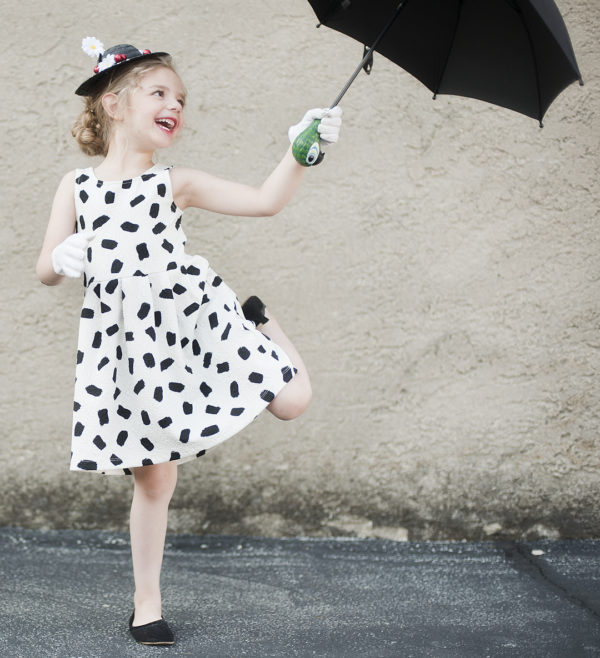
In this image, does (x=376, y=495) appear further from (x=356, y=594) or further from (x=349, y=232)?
(x=349, y=232)

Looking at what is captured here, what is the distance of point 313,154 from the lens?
2018 mm

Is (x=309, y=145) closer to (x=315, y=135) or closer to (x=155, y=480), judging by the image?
(x=315, y=135)

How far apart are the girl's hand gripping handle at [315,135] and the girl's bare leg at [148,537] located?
3.10ft

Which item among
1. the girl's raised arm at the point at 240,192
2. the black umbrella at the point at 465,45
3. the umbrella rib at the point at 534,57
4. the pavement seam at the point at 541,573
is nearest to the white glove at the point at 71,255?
the girl's raised arm at the point at 240,192

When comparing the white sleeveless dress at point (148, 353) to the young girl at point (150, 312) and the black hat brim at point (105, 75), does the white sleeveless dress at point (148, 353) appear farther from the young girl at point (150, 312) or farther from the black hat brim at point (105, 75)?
the black hat brim at point (105, 75)

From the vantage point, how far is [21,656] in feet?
7.13

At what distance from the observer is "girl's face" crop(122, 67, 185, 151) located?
2.21 meters

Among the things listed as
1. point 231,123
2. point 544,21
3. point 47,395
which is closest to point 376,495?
point 47,395

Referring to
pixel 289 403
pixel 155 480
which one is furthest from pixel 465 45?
pixel 155 480

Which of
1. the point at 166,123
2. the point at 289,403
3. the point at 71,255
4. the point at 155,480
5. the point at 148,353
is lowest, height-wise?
the point at 155,480

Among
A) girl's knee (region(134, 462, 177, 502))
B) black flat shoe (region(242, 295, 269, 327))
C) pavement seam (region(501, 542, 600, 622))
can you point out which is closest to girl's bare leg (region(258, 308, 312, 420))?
black flat shoe (region(242, 295, 269, 327))

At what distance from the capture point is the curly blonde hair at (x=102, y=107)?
88.2 inches

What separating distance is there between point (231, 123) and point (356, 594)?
1.75 metres

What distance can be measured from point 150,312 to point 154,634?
902 millimetres
